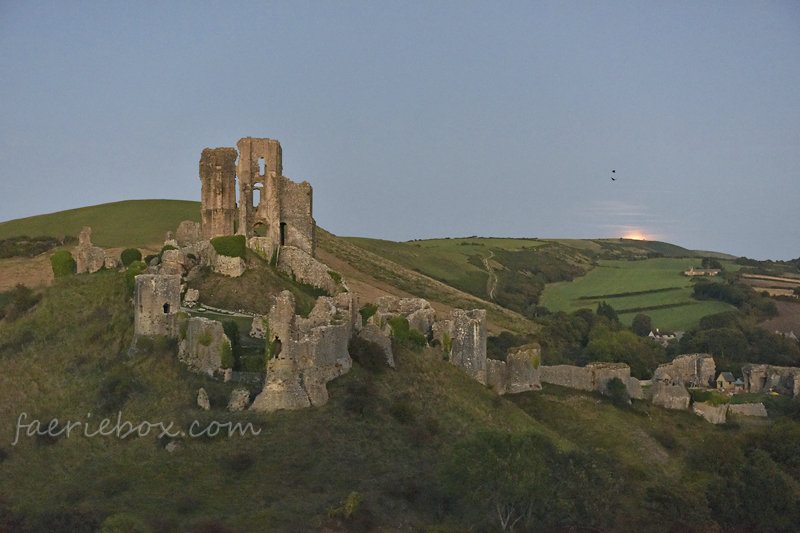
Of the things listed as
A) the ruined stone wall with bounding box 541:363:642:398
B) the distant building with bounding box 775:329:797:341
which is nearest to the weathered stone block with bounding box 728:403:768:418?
the ruined stone wall with bounding box 541:363:642:398

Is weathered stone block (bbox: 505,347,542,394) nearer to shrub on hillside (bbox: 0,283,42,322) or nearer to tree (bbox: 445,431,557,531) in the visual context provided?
tree (bbox: 445,431,557,531)

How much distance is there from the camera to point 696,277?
437 ft

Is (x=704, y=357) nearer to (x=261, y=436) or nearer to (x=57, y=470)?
(x=261, y=436)

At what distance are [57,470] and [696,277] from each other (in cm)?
11769

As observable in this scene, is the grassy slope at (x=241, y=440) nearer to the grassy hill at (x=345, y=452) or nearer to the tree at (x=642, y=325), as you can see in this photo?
the grassy hill at (x=345, y=452)

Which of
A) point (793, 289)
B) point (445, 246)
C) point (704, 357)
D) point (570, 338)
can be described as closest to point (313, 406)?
point (704, 357)

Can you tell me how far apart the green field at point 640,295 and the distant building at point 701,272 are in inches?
68.6

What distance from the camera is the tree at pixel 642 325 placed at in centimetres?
9706

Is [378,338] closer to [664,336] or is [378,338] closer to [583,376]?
[583,376]

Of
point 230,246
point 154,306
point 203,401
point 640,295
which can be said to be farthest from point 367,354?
point 640,295

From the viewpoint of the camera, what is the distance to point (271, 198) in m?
52.1

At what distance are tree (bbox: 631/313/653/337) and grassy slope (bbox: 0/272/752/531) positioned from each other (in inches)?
2200

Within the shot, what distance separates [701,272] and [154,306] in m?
119

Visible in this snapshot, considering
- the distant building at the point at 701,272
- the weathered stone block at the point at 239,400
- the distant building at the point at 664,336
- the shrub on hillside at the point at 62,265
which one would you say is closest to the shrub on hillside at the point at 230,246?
the shrub on hillside at the point at 62,265
